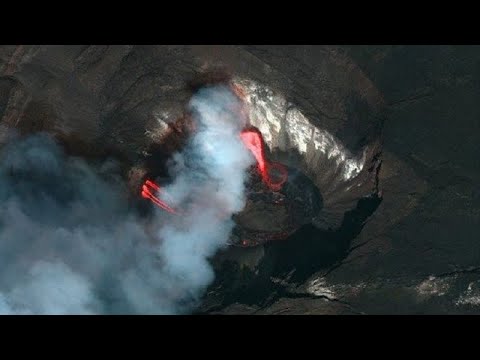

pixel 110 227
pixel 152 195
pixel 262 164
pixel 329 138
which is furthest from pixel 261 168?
pixel 110 227

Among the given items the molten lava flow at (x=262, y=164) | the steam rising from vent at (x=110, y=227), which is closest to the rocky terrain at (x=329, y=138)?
the molten lava flow at (x=262, y=164)

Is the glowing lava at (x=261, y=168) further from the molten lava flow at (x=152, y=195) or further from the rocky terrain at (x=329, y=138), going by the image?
the rocky terrain at (x=329, y=138)

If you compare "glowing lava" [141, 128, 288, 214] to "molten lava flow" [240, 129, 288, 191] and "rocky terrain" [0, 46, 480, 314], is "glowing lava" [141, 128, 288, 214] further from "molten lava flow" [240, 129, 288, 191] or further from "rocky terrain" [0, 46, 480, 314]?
"rocky terrain" [0, 46, 480, 314]

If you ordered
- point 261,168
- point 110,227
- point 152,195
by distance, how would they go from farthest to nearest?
point 261,168
point 152,195
point 110,227

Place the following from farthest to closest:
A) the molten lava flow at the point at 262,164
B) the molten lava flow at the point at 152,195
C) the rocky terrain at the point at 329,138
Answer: the molten lava flow at the point at 262,164 < the molten lava flow at the point at 152,195 < the rocky terrain at the point at 329,138

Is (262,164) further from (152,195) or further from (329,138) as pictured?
(152,195)

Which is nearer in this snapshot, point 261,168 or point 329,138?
point 329,138
